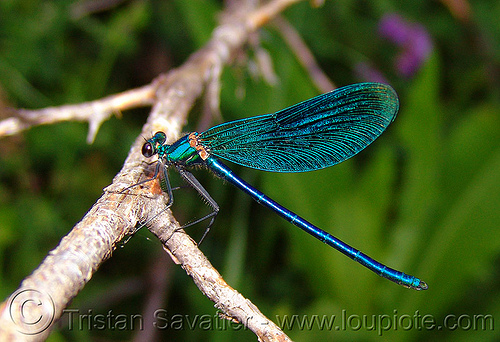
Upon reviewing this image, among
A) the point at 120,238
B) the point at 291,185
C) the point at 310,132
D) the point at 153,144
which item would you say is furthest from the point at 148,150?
the point at 291,185

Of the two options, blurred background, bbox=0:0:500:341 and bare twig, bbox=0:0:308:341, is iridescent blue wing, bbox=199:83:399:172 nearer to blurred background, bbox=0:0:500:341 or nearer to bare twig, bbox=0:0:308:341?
bare twig, bbox=0:0:308:341

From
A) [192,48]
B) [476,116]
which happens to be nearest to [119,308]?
[192,48]

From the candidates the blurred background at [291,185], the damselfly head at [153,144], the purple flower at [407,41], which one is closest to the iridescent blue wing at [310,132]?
the damselfly head at [153,144]

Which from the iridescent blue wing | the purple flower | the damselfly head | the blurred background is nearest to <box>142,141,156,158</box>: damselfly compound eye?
the damselfly head

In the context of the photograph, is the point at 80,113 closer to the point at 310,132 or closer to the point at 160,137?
the point at 160,137

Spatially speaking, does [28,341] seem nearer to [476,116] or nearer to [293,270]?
[293,270]
